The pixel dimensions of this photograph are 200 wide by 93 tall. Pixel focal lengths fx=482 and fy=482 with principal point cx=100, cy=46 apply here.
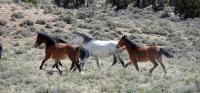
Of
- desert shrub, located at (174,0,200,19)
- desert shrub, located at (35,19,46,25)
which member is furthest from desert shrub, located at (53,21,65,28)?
desert shrub, located at (174,0,200,19)

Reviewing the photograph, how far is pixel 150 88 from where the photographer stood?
548 inches

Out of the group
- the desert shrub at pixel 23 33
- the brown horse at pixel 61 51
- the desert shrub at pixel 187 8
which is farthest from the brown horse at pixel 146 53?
the desert shrub at pixel 187 8

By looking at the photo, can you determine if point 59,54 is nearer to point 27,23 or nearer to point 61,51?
point 61,51

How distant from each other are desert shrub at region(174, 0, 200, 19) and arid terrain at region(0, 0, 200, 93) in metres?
1.04

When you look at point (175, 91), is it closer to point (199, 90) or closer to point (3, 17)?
point (199, 90)

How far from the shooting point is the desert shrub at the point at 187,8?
1795 inches

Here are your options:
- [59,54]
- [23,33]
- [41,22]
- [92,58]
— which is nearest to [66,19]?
[41,22]

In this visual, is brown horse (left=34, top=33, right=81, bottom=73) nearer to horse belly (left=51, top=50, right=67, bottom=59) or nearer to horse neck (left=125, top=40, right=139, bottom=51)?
horse belly (left=51, top=50, right=67, bottom=59)

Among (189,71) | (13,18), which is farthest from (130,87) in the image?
(13,18)

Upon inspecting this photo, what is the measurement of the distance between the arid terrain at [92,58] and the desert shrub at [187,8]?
1.04 meters

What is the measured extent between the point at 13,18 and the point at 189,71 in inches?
809

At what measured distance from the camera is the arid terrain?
13939mm

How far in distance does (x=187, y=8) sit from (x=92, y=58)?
25117 mm

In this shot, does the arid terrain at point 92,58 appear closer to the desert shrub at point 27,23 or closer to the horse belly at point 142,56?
the desert shrub at point 27,23
